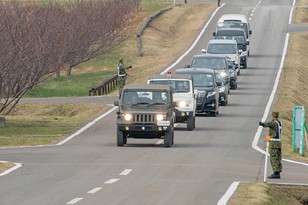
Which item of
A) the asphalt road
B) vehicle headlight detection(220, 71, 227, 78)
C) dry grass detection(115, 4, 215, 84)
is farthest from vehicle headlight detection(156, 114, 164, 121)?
dry grass detection(115, 4, 215, 84)

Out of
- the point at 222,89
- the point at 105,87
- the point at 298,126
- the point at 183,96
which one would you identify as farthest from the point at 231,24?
the point at 298,126

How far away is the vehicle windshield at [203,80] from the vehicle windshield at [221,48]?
52.8 ft

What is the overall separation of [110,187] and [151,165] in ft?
16.8

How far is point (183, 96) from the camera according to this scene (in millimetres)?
40125

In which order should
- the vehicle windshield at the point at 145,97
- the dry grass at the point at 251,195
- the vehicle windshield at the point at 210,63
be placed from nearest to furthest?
1. the dry grass at the point at 251,195
2. the vehicle windshield at the point at 145,97
3. the vehicle windshield at the point at 210,63

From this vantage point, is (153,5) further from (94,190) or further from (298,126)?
(94,190)

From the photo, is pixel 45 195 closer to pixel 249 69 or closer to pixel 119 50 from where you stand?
pixel 249 69

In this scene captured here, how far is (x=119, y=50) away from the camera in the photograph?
285 feet

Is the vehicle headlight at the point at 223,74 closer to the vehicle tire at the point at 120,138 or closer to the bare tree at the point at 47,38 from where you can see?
the bare tree at the point at 47,38

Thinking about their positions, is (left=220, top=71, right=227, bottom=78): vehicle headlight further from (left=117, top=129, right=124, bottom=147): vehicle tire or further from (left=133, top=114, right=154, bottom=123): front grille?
(left=133, top=114, right=154, bottom=123): front grille

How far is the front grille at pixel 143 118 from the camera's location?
112 feet

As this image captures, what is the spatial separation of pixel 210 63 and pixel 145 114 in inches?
787

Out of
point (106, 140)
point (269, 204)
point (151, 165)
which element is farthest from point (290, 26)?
point (269, 204)

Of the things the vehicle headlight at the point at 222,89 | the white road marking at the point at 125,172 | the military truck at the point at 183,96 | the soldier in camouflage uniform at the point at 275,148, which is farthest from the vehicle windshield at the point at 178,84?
the soldier in camouflage uniform at the point at 275,148
